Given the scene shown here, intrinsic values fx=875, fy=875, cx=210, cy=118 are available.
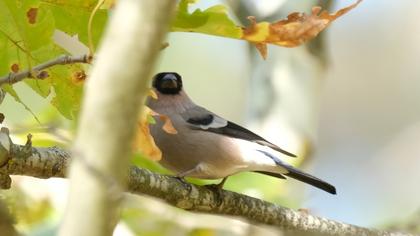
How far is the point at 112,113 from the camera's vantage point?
844mm

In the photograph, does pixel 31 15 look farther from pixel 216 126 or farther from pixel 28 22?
pixel 216 126

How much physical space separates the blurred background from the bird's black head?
348mm

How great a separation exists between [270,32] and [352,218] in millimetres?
4061

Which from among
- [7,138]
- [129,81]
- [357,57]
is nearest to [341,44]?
[357,57]

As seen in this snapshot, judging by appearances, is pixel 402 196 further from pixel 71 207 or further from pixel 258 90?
pixel 71 207

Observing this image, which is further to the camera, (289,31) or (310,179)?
(310,179)

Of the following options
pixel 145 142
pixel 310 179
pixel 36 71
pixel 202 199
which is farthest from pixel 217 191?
pixel 36 71

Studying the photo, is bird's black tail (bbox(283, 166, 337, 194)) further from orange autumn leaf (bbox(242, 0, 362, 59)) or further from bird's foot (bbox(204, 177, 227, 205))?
orange autumn leaf (bbox(242, 0, 362, 59))

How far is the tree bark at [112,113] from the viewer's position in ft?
2.78

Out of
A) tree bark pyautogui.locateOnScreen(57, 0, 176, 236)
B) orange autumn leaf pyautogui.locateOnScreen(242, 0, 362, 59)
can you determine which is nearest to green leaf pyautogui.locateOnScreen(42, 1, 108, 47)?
orange autumn leaf pyautogui.locateOnScreen(242, 0, 362, 59)

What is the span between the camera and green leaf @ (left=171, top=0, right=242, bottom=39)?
61.4 inches

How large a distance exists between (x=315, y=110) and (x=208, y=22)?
1926 millimetres

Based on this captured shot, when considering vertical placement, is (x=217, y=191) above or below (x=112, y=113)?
above

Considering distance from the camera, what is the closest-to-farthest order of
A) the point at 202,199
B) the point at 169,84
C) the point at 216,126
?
the point at 202,199 → the point at 216,126 → the point at 169,84
